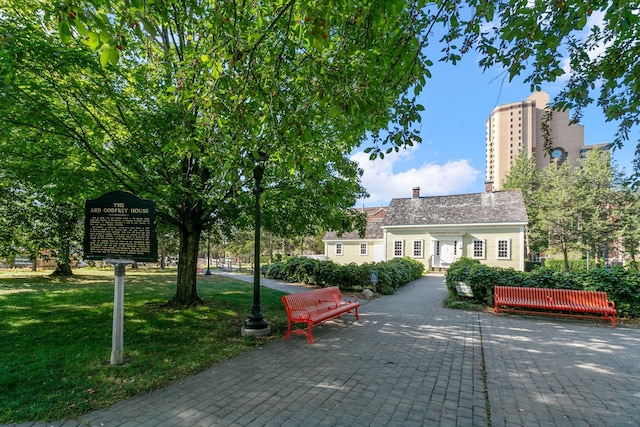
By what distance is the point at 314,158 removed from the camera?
28.0 feet

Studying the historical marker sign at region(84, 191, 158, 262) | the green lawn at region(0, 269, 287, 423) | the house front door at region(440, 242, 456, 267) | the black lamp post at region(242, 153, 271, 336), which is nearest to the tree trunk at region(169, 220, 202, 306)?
the green lawn at region(0, 269, 287, 423)

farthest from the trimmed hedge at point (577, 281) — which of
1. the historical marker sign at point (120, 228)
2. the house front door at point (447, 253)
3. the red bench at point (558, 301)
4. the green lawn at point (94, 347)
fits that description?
the house front door at point (447, 253)

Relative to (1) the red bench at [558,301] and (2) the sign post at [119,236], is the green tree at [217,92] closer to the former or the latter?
(2) the sign post at [119,236]

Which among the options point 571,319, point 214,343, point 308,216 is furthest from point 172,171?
point 571,319

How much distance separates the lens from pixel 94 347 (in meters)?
6.19

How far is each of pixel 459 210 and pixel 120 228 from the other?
29.1 meters

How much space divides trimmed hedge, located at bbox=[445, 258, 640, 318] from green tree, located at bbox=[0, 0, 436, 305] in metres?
5.07

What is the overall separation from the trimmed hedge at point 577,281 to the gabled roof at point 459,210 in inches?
686

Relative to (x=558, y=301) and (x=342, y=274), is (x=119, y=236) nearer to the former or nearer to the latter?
(x=342, y=274)

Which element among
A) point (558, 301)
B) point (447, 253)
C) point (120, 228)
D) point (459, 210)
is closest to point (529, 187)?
point (459, 210)

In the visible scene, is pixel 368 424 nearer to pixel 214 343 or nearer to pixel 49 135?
pixel 214 343

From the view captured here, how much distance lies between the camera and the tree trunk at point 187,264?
393 inches

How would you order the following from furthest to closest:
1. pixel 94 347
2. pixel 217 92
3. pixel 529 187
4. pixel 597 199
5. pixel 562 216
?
pixel 529 187
pixel 562 216
pixel 597 199
pixel 94 347
pixel 217 92

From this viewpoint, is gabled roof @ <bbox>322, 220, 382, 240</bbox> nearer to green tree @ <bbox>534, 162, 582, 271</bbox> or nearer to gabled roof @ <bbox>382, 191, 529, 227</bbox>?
gabled roof @ <bbox>382, 191, 529, 227</bbox>
